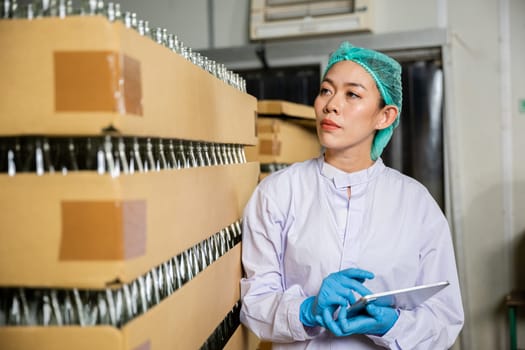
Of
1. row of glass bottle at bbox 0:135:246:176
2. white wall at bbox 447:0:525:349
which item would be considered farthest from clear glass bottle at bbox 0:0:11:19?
white wall at bbox 447:0:525:349

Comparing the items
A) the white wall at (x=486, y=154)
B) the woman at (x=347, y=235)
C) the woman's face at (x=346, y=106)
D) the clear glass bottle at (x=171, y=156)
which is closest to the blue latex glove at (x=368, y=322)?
the woman at (x=347, y=235)

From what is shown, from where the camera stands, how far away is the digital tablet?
1.27m

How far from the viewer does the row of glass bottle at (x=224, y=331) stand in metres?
1.35

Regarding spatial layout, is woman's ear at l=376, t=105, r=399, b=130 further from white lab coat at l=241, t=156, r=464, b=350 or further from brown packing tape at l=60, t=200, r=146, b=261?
brown packing tape at l=60, t=200, r=146, b=261

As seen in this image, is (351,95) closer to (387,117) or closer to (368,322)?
(387,117)

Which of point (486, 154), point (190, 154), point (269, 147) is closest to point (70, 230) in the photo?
point (190, 154)

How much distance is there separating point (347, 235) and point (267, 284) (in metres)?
0.26

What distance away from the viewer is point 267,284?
1516 millimetres

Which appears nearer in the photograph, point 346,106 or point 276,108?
point 346,106

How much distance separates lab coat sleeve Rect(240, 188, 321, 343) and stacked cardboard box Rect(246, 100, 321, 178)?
1.99 ft

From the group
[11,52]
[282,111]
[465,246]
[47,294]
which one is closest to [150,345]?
[47,294]

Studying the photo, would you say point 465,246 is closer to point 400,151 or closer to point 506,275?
point 506,275

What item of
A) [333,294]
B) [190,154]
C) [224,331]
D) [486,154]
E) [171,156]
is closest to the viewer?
[171,156]

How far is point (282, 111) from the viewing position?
7.25 feet
